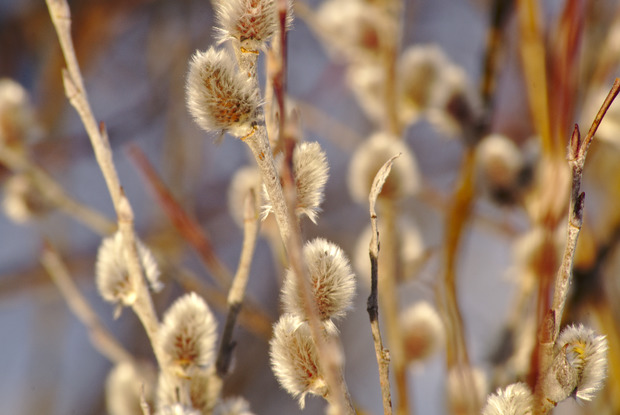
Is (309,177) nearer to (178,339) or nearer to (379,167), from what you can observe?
(178,339)

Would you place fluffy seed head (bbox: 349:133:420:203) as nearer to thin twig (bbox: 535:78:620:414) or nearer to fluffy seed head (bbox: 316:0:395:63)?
fluffy seed head (bbox: 316:0:395:63)

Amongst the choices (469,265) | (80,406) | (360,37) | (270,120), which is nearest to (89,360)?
(80,406)

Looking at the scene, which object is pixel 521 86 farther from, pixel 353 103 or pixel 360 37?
pixel 360 37

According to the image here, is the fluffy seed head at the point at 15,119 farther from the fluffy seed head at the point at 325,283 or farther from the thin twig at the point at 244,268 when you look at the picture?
the fluffy seed head at the point at 325,283

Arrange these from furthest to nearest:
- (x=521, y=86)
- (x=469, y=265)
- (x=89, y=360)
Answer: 1. (x=89, y=360)
2. (x=521, y=86)
3. (x=469, y=265)

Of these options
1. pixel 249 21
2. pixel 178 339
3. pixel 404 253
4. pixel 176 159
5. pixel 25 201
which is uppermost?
pixel 176 159

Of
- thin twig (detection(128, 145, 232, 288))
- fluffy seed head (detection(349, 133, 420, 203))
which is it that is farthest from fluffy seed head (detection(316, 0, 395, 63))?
thin twig (detection(128, 145, 232, 288))

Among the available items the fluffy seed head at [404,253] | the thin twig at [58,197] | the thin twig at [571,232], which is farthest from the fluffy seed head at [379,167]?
the thin twig at [571,232]

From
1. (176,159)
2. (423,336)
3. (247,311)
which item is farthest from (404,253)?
(176,159)
